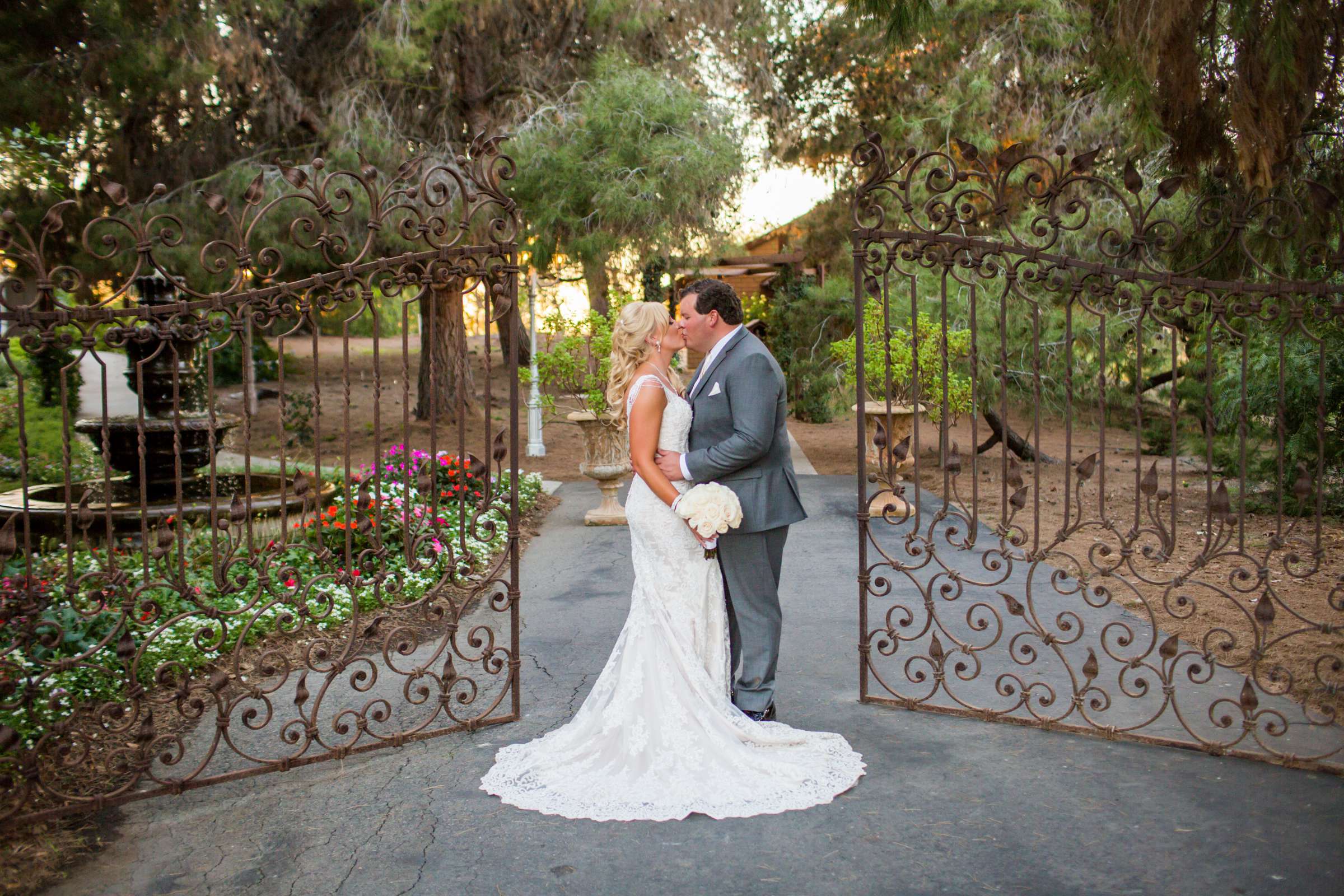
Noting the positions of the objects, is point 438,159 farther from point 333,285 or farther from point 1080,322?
point 333,285

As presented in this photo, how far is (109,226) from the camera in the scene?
13703 millimetres

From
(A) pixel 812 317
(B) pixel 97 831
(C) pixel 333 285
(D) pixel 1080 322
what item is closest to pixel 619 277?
(A) pixel 812 317

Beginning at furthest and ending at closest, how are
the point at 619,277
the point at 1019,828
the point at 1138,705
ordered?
the point at 619,277
the point at 1138,705
the point at 1019,828

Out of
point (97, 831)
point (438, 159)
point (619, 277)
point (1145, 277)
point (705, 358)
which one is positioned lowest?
point (97, 831)

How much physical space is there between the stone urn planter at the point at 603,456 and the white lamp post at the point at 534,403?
285 cm

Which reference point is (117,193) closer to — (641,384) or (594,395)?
(641,384)

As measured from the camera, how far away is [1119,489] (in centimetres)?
1301

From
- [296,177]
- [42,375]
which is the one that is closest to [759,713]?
[296,177]

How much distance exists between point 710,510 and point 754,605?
1.89 feet

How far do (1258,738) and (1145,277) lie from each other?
2144mm

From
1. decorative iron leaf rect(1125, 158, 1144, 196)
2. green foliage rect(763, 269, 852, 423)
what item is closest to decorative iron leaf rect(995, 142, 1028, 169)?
decorative iron leaf rect(1125, 158, 1144, 196)

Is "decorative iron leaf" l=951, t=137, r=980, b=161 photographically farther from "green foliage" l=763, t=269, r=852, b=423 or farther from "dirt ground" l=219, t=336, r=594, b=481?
"green foliage" l=763, t=269, r=852, b=423

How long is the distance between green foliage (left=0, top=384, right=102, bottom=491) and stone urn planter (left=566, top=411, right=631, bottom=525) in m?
4.62

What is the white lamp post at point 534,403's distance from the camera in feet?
47.4
